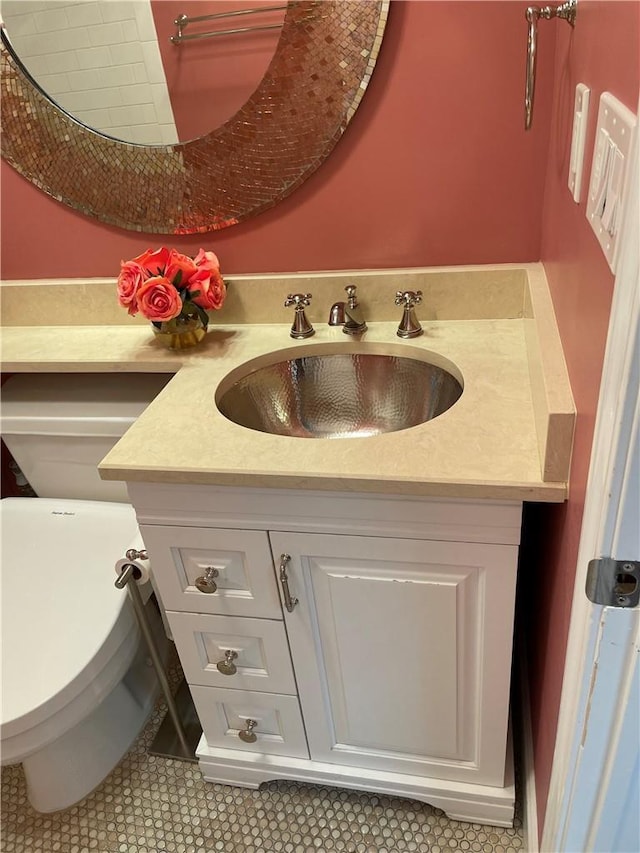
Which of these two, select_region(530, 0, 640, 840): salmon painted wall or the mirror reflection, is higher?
the mirror reflection

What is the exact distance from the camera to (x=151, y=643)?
1223mm

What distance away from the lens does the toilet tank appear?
51.7 inches

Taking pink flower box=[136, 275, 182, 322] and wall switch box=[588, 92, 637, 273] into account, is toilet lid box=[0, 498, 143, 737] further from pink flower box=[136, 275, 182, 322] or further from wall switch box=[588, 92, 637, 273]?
wall switch box=[588, 92, 637, 273]

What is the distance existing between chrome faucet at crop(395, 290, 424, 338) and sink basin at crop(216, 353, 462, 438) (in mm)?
48

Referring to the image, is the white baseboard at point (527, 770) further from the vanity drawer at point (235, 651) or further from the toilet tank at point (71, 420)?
the toilet tank at point (71, 420)

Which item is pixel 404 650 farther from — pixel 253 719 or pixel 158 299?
pixel 158 299

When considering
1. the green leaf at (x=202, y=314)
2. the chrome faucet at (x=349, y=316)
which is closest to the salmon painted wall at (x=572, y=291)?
the chrome faucet at (x=349, y=316)

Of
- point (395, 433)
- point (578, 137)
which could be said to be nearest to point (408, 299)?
point (395, 433)

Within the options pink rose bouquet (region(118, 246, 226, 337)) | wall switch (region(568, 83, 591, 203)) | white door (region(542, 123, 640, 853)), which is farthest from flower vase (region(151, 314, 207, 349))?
white door (region(542, 123, 640, 853))

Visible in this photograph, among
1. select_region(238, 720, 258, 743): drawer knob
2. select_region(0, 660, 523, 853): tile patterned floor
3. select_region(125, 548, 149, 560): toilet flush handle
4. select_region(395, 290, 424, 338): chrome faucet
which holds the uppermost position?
select_region(395, 290, 424, 338): chrome faucet

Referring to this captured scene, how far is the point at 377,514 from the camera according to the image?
0.90 meters

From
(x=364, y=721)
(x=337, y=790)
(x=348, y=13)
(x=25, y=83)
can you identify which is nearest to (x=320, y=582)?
(x=364, y=721)

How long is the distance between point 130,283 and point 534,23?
0.77 meters

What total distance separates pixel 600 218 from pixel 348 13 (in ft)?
2.42
